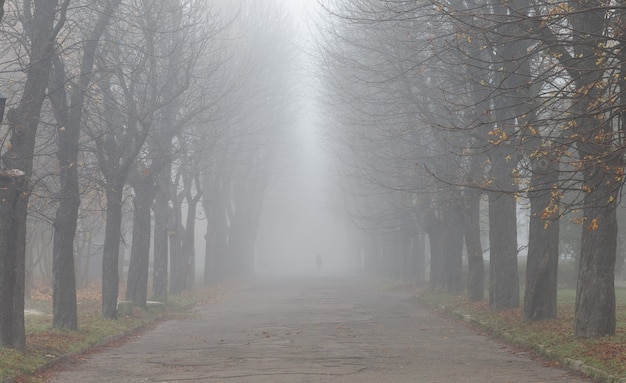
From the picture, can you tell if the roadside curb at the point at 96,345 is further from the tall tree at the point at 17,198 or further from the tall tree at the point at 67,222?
the tall tree at the point at 67,222

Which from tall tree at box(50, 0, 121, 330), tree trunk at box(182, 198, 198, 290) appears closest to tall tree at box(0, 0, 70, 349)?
tall tree at box(50, 0, 121, 330)

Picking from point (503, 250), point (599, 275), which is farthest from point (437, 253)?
point (599, 275)

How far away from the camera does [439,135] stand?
28.3 meters

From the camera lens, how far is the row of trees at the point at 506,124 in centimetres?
1110

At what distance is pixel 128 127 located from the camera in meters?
23.2

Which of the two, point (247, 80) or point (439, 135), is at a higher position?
point (247, 80)

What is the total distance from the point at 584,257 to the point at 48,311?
689 inches

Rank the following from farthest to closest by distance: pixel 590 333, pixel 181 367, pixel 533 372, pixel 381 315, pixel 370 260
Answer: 1. pixel 370 260
2. pixel 381 315
3. pixel 590 333
4. pixel 181 367
5. pixel 533 372

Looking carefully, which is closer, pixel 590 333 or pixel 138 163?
pixel 590 333

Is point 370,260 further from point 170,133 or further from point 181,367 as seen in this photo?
point 181,367

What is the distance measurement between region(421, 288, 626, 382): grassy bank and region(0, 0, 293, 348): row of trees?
27.2 ft

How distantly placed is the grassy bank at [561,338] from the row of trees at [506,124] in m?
0.58

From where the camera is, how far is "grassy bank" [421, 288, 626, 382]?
12.0 m

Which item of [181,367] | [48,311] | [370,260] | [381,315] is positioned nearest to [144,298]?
[48,311]
